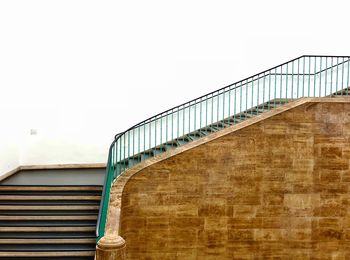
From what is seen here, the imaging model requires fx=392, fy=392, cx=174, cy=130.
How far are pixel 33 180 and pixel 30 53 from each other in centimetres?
331

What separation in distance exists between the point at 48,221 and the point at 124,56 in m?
4.87

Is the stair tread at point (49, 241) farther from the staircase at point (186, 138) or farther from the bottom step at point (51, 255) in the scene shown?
the staircase at point (186, 138)

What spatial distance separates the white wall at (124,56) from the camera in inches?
388

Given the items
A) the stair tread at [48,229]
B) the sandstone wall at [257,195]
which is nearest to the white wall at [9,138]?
the stair tread at [48,229]

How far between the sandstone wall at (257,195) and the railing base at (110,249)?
3.19 metres

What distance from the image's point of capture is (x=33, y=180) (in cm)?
852

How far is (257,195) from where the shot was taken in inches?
333

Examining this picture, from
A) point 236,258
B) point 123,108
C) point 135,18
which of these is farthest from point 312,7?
point 236,258

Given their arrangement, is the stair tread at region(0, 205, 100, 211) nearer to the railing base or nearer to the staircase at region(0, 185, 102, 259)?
the staircase at region(0, 185, 102, 259)

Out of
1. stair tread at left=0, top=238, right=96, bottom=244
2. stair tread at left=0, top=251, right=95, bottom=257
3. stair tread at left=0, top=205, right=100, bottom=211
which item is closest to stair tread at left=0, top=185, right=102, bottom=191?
stair tread at left=0, top=205, right=100, bottom=211

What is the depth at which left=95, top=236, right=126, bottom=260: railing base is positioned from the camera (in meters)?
4.83

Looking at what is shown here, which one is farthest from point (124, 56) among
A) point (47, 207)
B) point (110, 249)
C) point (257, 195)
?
point (110, 249)

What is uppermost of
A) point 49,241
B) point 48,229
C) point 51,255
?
point 48,229

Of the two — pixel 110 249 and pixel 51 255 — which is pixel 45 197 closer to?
pixel 51 255
